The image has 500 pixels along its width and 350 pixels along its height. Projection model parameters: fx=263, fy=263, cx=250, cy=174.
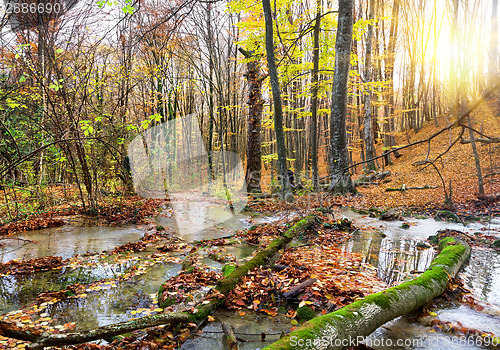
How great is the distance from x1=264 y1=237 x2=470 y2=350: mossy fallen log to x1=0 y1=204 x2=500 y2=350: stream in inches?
10.7

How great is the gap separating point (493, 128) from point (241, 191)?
55.5 feet

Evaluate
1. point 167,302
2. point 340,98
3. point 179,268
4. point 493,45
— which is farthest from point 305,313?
point 493,45

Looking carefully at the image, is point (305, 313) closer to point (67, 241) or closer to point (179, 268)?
point (179, 268)

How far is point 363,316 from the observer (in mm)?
2424

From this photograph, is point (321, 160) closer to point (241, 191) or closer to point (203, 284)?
point (241, 191)

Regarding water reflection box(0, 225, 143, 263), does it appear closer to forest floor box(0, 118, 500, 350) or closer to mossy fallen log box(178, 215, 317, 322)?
forest floor box(0, 118, 500, 350)

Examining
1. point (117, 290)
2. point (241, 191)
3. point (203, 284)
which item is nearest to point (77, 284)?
point (117, 290)

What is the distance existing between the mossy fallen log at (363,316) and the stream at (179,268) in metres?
0.27

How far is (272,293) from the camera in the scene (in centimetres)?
373

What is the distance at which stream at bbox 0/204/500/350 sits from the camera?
9.43ft

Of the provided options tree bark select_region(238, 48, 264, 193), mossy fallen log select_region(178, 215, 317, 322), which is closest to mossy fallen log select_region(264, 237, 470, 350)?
mossy fallen log select_region(178, 215, 317, 322)

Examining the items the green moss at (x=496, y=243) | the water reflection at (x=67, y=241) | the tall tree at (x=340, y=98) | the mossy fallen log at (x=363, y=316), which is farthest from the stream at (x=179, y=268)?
the tall tree at (x=340, y=98)

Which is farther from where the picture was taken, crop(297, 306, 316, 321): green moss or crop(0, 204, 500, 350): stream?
crop(297, 306, 316, 321): green moss

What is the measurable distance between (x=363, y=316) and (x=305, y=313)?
2.85 feet
